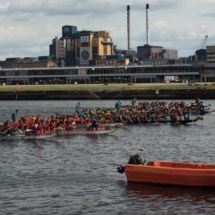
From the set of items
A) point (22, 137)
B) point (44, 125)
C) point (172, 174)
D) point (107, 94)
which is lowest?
point (172, 174)

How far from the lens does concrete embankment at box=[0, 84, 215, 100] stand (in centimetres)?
16038

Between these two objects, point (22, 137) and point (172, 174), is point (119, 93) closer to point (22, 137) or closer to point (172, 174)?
point (22, 137)

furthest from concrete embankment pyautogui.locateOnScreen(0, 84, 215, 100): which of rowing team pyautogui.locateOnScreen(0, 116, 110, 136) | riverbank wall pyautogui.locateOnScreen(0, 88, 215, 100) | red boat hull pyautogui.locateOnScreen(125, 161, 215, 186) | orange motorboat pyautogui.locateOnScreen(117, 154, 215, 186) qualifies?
red boat hull pyautogui.locateOnScreen(125, 161, 215, 186)

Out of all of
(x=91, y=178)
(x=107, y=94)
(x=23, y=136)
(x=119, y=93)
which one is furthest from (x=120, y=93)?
(x=91, y=178)

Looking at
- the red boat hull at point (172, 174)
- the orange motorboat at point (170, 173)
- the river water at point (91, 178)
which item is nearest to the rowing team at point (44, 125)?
the river water at point (91, 178)

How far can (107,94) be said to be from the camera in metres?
171

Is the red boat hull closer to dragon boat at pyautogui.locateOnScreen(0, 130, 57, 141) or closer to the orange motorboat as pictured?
the orange motorboat

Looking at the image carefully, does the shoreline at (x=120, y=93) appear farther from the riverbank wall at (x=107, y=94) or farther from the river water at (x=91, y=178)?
the river water at (x=91, y=178)

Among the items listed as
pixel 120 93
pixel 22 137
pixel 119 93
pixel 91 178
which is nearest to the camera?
pixel 91 178

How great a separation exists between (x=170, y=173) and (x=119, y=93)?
129341mm

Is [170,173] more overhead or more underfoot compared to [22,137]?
more underfoot

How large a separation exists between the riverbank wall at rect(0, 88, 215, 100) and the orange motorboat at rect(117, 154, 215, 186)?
118227 millimetres

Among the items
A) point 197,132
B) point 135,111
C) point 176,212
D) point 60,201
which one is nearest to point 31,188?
point 60,201

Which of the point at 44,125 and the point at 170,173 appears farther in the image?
the point at 44,125
